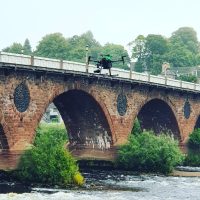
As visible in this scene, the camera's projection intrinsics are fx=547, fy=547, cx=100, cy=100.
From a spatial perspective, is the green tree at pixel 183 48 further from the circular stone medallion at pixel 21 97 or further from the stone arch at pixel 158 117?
the circular stone medallion at pixel 21 97

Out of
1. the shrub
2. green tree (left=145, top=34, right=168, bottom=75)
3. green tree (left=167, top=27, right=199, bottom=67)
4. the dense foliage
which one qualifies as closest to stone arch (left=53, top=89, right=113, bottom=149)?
the shrub

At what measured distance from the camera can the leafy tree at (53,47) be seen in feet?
526

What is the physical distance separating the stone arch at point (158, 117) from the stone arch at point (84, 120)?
454 inches

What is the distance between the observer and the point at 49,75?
5191cm

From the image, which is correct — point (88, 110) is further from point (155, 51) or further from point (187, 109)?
point (155, 51)

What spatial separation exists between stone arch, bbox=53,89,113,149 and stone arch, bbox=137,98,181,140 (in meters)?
11.5

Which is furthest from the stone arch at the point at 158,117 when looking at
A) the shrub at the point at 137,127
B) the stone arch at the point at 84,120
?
the stone arch at the point at 84,120

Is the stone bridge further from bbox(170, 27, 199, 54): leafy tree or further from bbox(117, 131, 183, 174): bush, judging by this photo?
bbox(170, 27, 199, 54): leafy tree

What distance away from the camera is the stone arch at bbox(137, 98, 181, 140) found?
74600mm

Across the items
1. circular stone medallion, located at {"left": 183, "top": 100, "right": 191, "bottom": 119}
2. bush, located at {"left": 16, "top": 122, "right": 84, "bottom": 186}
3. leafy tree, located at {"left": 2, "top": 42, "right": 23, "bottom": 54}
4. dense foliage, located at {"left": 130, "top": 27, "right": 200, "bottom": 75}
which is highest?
leafy tree, located at {"left": 2, "top": 42, "right": 23, "bottom": 54}

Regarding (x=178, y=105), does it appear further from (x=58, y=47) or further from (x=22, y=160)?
(x=58, y=47)

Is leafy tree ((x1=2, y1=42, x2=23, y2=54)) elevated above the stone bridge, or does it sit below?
above

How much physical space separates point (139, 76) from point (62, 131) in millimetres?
13579

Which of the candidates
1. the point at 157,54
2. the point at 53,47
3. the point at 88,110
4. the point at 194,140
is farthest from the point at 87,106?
the point at 53,47
